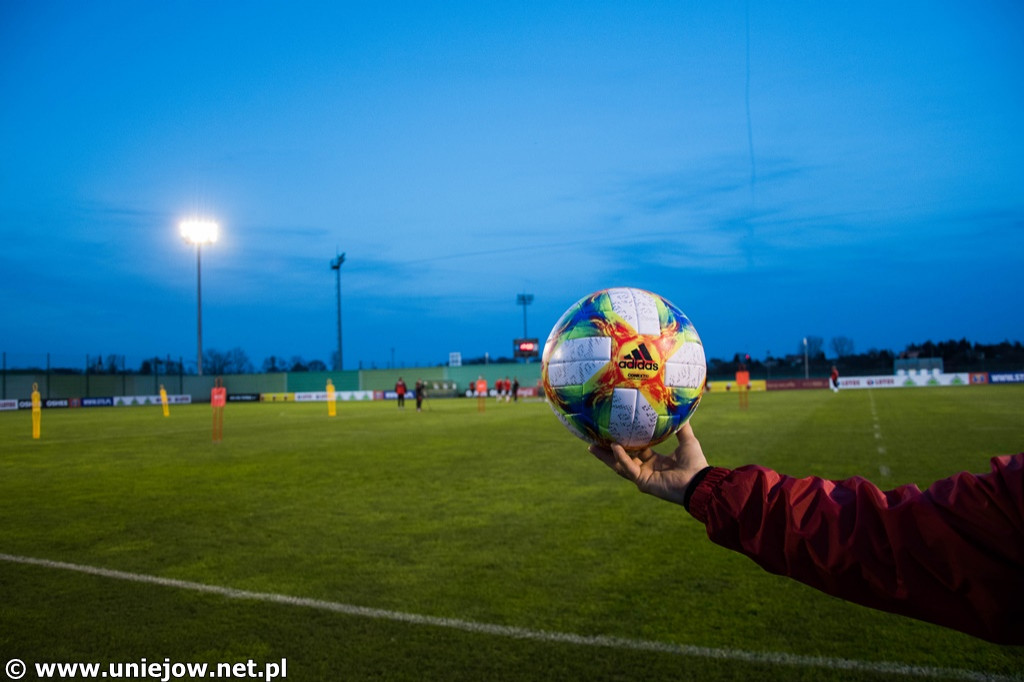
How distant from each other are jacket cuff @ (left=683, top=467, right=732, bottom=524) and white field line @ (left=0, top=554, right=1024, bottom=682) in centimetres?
296

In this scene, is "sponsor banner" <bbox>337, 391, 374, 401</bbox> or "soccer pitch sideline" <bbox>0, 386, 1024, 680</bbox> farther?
"sponsor banner" <bbox>337, 391, 374, 401</bbox>

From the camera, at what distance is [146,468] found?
13.8 metres

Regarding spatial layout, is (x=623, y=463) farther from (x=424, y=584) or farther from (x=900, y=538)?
(x=424, y=584)

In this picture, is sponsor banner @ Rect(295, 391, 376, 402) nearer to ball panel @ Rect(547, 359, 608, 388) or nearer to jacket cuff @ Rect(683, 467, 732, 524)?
ball panel @ Rect(547, 359, 608, 388)

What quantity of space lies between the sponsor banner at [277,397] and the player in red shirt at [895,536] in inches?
2751

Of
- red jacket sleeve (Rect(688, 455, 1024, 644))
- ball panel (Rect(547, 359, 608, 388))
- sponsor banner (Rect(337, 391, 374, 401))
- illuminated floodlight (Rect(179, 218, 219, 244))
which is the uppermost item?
illuminated floodlight (Rect(179, 218, 219, 244))

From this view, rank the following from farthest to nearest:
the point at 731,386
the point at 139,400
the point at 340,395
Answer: the point at 340,395
the point at 731,386
the point at 139,400

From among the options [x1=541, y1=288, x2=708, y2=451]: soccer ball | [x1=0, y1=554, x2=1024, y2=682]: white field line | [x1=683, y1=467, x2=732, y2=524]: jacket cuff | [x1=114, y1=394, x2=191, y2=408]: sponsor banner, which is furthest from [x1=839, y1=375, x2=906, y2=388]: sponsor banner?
[x1=683, y1=467, x2=732, y2=524]: jacket cuff

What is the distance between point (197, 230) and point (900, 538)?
59133 mm

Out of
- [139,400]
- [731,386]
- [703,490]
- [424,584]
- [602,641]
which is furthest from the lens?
[731,386]

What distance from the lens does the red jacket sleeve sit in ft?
4.41

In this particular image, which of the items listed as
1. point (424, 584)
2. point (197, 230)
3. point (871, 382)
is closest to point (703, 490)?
point (424, 584)

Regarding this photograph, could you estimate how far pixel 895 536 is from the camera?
1.50m

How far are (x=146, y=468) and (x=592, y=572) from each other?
11.1 m
